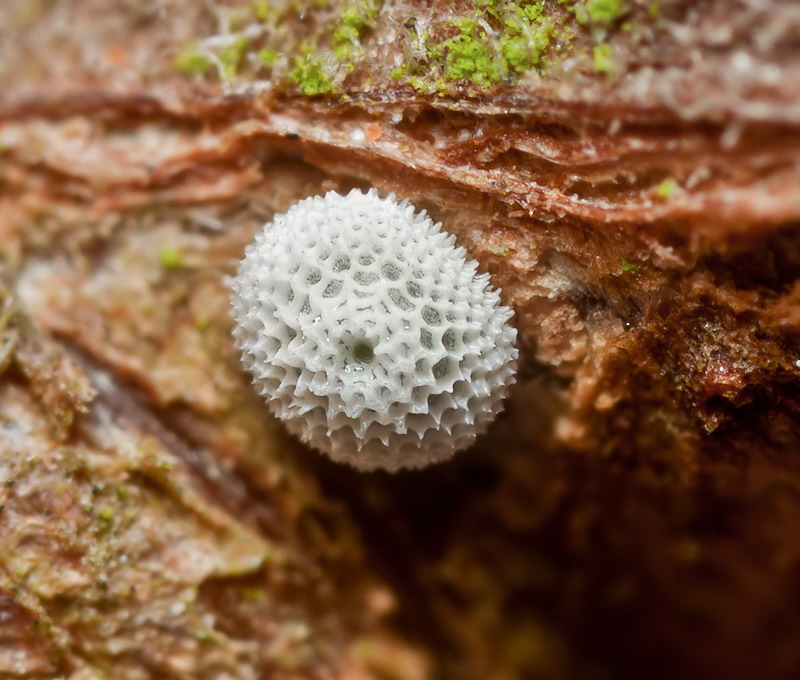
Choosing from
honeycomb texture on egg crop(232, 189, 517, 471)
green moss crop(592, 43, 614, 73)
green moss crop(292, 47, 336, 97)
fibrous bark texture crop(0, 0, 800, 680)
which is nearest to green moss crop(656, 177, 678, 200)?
fibrous bark texture crop(0, 0, 800, 680)

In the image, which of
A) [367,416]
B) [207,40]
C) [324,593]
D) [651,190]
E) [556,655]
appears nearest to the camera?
[651,190]

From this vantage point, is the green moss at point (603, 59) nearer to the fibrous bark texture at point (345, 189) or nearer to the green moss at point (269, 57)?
the fibrous bark texture at point (345, 189)

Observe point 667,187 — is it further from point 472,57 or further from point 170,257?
point 170,257

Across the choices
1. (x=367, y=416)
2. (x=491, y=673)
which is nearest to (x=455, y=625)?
(x=491, y=673)

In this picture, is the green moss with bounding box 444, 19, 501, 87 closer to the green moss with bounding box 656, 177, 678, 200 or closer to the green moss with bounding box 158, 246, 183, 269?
the green moss with bounding box 656, 177, 678, 200

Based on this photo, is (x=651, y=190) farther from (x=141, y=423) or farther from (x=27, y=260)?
(x=27, y=260)

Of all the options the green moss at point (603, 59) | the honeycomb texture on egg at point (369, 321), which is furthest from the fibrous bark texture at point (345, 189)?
the honeycomb texture on egg at point (369, 321)
